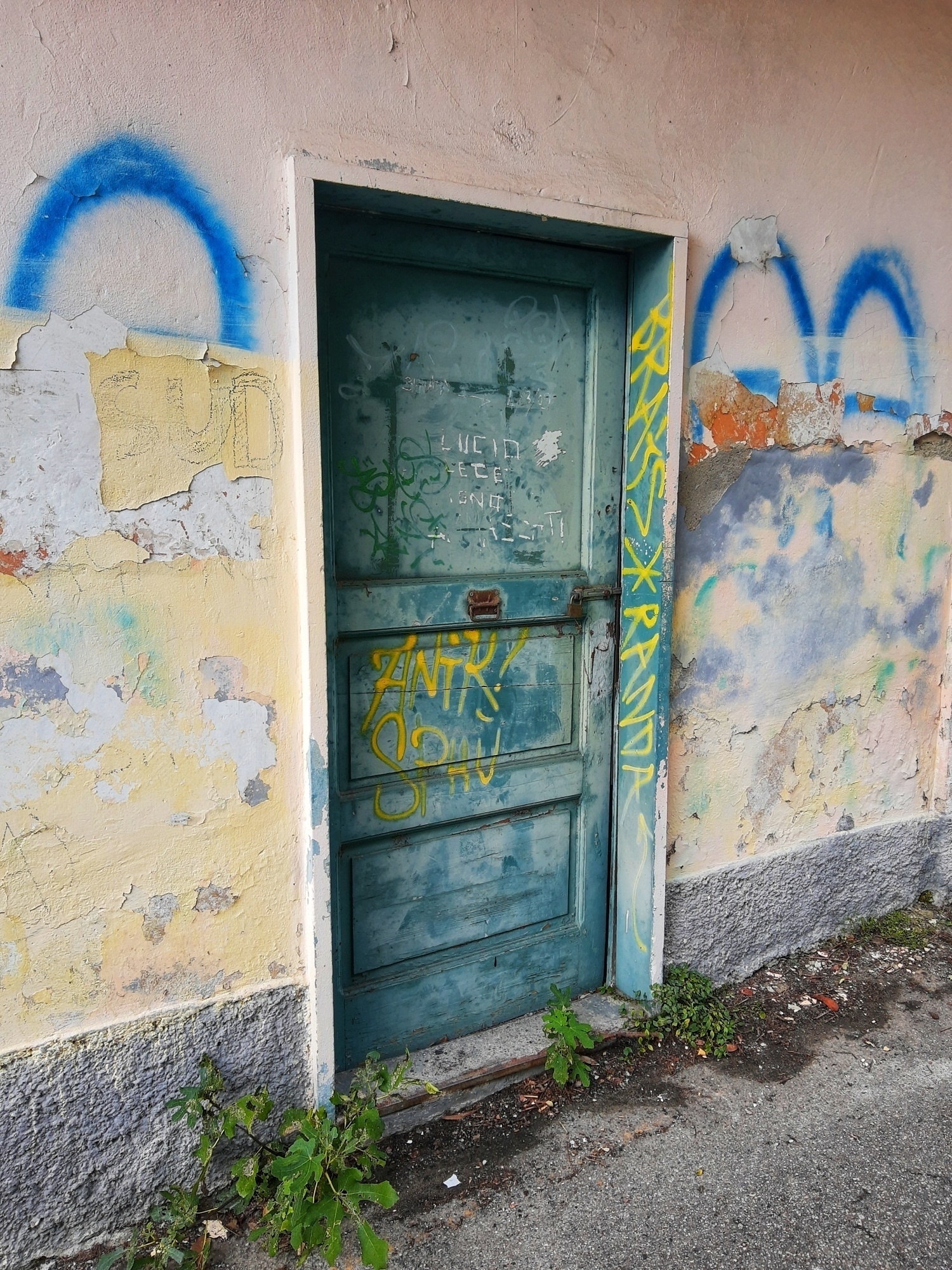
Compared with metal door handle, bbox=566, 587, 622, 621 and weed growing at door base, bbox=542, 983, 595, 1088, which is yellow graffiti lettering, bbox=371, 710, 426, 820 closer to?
metal door handle, bbox=566, 587, 622, 621

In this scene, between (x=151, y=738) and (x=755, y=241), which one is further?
(x=755, y=241)

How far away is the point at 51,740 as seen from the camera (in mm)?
1849

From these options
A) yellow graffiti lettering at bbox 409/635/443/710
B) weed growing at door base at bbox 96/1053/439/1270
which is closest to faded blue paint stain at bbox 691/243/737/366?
yellow graffiti lettering at bbox 409/635/443/710

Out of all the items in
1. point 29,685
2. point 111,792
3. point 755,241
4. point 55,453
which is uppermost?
point 755,241

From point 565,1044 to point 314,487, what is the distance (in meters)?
1.79

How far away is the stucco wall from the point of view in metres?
1.77

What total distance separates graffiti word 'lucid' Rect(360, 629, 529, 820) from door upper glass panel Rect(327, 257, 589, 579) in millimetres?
225

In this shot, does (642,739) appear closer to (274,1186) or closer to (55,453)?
(274,1186)

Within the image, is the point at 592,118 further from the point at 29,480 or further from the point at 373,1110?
the point at 373,1110

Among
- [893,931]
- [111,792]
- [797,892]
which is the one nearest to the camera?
[111,792]

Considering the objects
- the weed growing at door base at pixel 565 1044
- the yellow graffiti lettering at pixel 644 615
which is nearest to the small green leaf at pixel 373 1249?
the weed growing at door base at pixel 565 1044

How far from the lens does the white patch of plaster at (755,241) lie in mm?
2564

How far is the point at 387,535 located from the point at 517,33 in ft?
4.30

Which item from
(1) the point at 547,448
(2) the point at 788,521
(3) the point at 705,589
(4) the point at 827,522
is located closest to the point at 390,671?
(1) the point at 547,448
